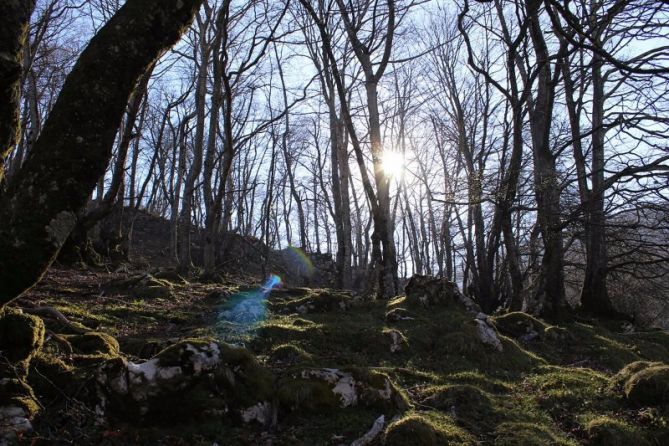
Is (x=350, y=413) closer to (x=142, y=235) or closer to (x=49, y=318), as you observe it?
(x=49, y=318)

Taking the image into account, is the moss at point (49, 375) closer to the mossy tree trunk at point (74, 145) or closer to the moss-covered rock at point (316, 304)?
the mossy tree trunk at point (74, 145)

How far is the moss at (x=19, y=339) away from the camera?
3395mm

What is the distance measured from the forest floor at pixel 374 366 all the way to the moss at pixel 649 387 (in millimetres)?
13

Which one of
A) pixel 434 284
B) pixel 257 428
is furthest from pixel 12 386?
pixel 434 284

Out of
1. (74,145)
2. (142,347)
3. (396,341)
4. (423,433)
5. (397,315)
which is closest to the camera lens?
(74,145)

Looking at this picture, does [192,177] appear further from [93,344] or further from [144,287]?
[93,344]

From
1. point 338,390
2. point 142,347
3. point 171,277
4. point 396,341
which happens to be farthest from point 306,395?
point 171,277

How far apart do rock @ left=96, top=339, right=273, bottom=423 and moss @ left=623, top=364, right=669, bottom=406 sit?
11.8 ft

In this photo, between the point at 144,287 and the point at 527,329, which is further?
the point at 144,287

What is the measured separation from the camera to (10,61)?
9.00 ft

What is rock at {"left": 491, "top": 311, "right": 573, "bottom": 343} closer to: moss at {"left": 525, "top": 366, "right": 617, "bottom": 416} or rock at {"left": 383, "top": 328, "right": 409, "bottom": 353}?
moss at {"left": 525, "top": 366, "right": 617, "bottom": 416}

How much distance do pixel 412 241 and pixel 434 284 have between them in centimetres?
1925

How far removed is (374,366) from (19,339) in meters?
3.82

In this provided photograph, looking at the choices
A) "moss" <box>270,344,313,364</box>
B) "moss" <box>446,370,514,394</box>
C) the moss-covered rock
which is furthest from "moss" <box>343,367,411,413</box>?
the moss-covered rock
